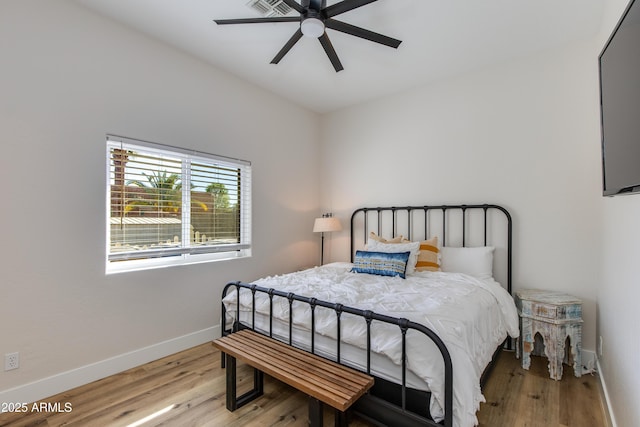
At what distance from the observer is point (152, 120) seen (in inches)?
104

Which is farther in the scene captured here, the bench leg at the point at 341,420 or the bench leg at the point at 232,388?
the bench leg at the point at 232,388

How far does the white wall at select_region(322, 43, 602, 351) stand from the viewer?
2588mm

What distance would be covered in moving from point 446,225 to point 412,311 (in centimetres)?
184

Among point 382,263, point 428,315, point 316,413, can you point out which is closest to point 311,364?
point 316,413

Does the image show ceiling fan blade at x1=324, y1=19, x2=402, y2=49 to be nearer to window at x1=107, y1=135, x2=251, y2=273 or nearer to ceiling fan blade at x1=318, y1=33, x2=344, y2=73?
ceiling fan blade at x1=318, y1=33, x2=344, y2=73

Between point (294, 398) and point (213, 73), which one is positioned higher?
point (213, 73)

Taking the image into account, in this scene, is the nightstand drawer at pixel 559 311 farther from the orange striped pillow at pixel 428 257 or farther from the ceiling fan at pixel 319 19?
the ceiling fan at pixel 319 19

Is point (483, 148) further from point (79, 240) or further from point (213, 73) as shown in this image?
point (79, 240)

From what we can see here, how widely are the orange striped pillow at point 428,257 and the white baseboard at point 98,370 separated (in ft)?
7.36

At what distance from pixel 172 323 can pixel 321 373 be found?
1.81 m

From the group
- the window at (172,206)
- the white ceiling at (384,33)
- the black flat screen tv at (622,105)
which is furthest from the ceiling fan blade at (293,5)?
the window at (172,206)

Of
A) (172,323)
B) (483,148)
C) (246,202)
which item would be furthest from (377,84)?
(172,323)

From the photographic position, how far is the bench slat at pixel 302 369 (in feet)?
4.68

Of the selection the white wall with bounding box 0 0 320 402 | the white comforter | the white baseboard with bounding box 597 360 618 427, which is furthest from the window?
the white baseboard with bounding box 597 360 618 427
